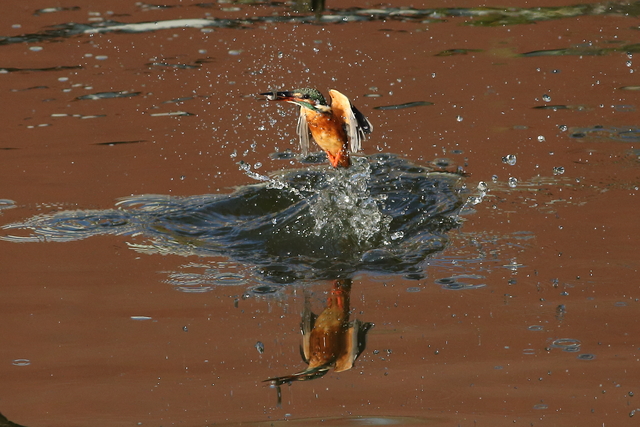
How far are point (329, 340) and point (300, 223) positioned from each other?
136 centimetres

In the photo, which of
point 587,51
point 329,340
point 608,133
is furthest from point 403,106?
point 329,340

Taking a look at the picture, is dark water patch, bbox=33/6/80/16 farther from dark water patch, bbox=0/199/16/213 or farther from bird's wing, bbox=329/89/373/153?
bird's wing, bbox=329/89/373/153

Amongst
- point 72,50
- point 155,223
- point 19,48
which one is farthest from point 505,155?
point 19,48

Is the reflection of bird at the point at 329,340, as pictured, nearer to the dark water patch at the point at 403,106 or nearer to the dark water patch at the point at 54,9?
the dark water patch at the point at 403,106

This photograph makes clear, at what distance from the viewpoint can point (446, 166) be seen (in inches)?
205

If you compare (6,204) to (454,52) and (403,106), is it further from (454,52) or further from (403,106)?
(454,52)

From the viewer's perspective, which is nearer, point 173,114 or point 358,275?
point 358,275

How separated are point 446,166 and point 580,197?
902 millimetres

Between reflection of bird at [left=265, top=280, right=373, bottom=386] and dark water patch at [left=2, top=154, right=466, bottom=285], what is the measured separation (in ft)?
1.36

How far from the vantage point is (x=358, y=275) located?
3727 millimetres

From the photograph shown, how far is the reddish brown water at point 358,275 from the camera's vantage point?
9.12 feet

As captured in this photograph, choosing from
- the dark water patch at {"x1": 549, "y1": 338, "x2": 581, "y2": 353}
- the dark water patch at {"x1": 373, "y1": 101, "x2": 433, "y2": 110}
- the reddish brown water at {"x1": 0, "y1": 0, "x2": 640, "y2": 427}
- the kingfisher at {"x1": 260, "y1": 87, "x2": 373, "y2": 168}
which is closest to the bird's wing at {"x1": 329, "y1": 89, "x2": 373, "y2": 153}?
the kingfisher at {"x1": 260, "y1": 87, "x2": 373, "y2": 168}

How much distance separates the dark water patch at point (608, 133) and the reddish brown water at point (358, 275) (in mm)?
18

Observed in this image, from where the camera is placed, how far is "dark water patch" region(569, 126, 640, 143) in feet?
17.9
